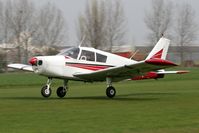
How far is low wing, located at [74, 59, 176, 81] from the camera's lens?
1898 cm

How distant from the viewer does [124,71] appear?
2034cm

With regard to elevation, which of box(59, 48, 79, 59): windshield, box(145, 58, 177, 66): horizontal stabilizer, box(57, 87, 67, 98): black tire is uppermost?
box(59, 48, 79, 59): windshield

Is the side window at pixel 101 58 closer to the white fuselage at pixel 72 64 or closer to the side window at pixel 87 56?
the white fuselage at pixel 72 64

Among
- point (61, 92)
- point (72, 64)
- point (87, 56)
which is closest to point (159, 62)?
point (87, 56)

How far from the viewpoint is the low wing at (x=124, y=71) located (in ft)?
62.3

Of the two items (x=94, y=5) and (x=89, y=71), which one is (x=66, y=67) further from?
(x=94, y=5)

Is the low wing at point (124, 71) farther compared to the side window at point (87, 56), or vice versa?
the side window at point (87, 56)

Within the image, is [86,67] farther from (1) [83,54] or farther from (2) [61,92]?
(2) [61,92]

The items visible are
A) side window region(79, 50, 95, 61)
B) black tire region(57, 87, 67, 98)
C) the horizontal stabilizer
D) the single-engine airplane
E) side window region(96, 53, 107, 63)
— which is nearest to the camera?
the horizontal stabilizer

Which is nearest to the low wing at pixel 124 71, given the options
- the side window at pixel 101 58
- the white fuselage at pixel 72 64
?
the white fuselage at pixel 72 64

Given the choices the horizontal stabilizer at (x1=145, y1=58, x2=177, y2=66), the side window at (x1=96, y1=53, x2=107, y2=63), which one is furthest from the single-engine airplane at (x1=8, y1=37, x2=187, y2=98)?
the horizontal stabilizer at (x1=145, y1=58, x2=177, y2=66)

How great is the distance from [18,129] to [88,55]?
1060cm

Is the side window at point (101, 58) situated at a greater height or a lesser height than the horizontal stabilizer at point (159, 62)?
greater

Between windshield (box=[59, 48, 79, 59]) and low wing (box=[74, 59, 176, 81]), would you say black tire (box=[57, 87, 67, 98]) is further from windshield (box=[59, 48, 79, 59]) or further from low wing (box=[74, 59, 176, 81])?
windshield (box=[59, 48, 79, 59])
